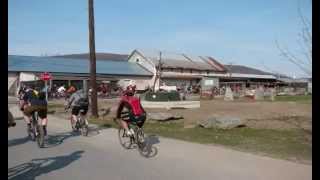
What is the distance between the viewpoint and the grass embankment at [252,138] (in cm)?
1212

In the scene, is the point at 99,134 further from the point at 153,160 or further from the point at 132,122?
the point at 153,160

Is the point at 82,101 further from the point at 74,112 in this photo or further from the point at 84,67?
the point at 84,67

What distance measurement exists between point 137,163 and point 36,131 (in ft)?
12.8

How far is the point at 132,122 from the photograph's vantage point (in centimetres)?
1203

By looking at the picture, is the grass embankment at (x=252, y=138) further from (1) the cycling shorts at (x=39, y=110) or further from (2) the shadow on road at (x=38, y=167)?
(2) the shadow on road at (x=38, y=167)

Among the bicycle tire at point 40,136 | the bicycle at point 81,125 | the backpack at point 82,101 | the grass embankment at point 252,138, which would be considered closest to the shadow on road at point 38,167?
the bicycle tire at point 40,136

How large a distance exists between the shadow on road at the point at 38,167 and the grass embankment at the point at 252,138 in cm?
431

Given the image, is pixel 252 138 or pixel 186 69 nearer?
pixel 252 138

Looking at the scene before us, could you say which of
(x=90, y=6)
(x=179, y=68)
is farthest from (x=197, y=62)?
(x=90, y=6)

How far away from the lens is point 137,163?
33.7ft

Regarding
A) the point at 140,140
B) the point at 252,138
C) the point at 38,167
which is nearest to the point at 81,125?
the point at 140,140
